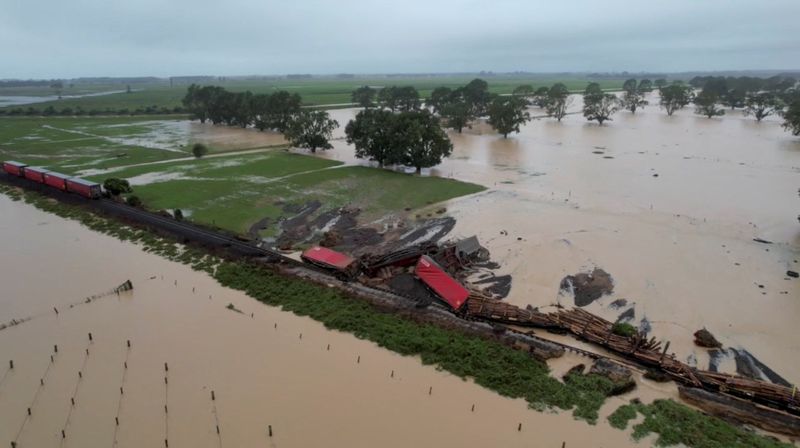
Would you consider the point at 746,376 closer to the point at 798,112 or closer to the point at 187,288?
the point at 187,288

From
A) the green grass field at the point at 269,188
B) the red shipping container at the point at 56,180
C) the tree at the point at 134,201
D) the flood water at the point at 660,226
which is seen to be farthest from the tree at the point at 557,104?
the red shipping container at the point at 56,180

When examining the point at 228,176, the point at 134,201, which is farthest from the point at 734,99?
the point at 134,201

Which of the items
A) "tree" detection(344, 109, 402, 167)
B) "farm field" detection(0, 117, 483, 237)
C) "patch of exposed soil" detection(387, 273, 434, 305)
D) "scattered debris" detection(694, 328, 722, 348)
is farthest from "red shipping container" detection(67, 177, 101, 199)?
"scattered debris" detection(694, 328, 722, 348)

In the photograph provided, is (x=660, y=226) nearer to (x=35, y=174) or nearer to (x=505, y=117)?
(x=505, y=117)

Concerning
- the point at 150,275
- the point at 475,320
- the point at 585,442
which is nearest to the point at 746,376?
the point at 585,442

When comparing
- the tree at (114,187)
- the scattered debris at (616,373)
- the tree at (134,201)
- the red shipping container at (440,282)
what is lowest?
the scattered debris at (616,373)

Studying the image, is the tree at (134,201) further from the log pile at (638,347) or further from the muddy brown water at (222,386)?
the log pile at (638,347)
